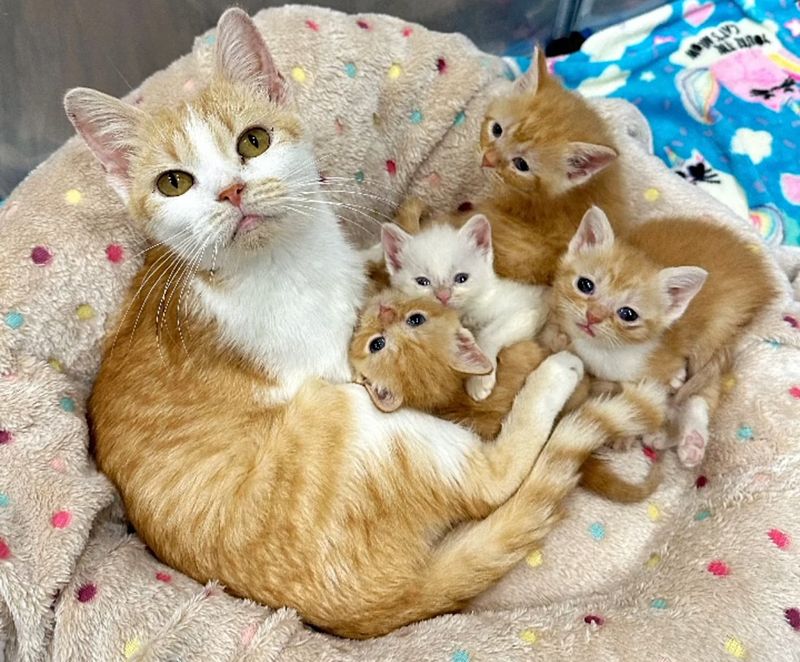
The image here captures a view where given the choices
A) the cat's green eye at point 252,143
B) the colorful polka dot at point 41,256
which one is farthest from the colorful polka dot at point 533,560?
the colorful polka dot at point 41,256

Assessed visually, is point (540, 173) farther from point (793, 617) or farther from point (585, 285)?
point (793, 617)

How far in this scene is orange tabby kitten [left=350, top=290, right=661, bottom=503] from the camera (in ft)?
4.65

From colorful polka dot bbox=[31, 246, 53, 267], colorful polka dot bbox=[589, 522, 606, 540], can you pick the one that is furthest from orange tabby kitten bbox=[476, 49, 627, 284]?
colorful polka dot bbox=[31, 246, 53, 267]

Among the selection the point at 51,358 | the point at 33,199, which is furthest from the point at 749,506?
the point at 33,199

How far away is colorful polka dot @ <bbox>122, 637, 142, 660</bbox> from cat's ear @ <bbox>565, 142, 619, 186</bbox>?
1294mm

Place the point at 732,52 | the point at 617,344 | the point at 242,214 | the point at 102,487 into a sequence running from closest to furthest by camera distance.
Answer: the point at 242,214, the point at 102,487, the point at 617,344, the point at 732,52

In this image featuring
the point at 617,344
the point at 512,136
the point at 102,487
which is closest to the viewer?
the point at 102,487

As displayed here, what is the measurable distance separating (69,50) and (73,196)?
0.91 m

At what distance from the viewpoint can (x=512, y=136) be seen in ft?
5.46

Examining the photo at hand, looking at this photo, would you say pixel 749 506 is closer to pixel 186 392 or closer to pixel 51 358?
pixel 186 392

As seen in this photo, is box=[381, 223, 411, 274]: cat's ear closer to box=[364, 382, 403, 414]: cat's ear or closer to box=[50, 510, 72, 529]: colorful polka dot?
box=[364, 382, 403, 414]: cat's ear

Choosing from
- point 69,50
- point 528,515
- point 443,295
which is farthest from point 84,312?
point 69,50

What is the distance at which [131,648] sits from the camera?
118 cm

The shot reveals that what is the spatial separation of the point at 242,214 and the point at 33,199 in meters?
0.67
